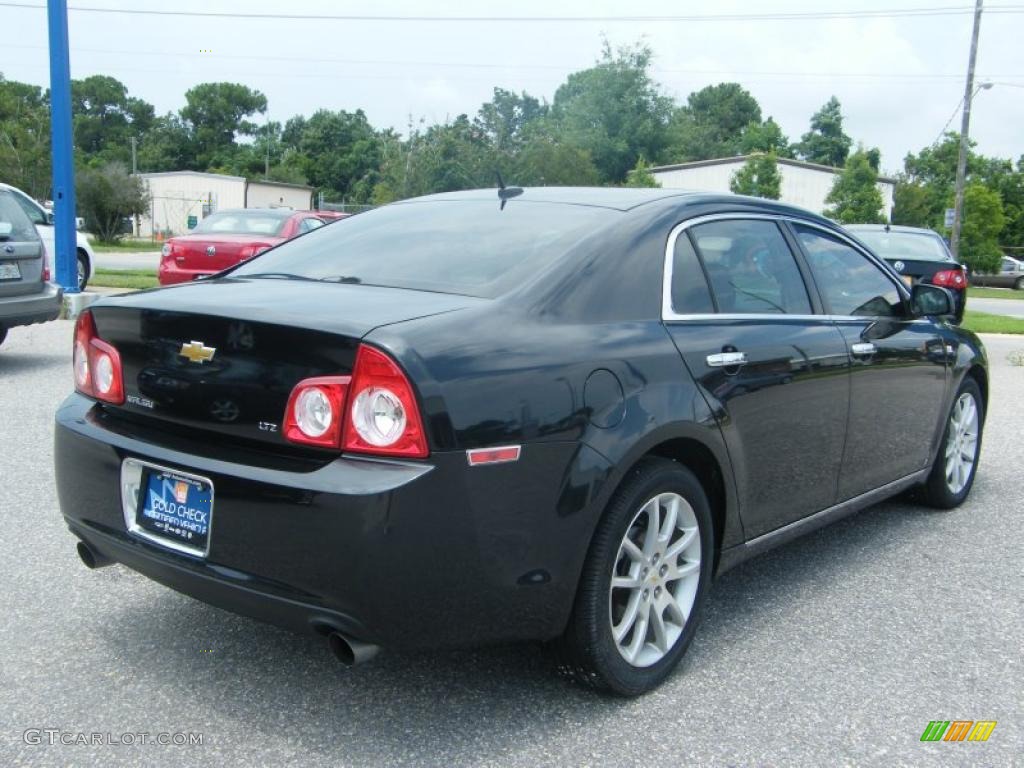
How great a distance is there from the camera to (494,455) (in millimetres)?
2496

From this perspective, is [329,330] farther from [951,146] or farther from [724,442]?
[951,146]

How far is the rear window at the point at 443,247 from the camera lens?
3043mm

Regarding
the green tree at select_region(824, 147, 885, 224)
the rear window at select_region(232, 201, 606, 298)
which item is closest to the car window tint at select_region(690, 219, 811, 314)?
the rear window at select_region(232, 201, 606, 298)

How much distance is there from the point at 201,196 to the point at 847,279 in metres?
57.9

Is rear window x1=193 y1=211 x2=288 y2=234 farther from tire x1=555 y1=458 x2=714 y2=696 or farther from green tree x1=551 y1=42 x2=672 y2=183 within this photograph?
green tree x1=551 y1=42 x2=672 y2=183

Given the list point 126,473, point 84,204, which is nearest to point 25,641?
point 126,473

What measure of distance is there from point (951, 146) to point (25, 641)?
68.2m

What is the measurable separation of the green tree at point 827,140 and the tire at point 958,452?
290 feet

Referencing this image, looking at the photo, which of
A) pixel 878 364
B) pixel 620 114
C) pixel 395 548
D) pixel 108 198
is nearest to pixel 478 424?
pixel 395 548

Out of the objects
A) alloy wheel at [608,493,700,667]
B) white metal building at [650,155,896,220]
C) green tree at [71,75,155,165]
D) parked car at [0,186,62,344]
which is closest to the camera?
alloy wheel at [608,493,700,667]

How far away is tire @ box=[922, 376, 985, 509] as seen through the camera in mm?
5027

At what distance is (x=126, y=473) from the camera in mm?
2848

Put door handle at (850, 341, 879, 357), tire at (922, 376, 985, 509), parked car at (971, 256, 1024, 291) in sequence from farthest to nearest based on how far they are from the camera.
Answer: parked car at (971, 256, 1024, 291) → tire at (922, 376, 985, 509) → door handle at (850, 341, 879, 357)

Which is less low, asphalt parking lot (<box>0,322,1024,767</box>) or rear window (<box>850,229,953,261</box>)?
rear window (<box>850,229,953,261</box>)
